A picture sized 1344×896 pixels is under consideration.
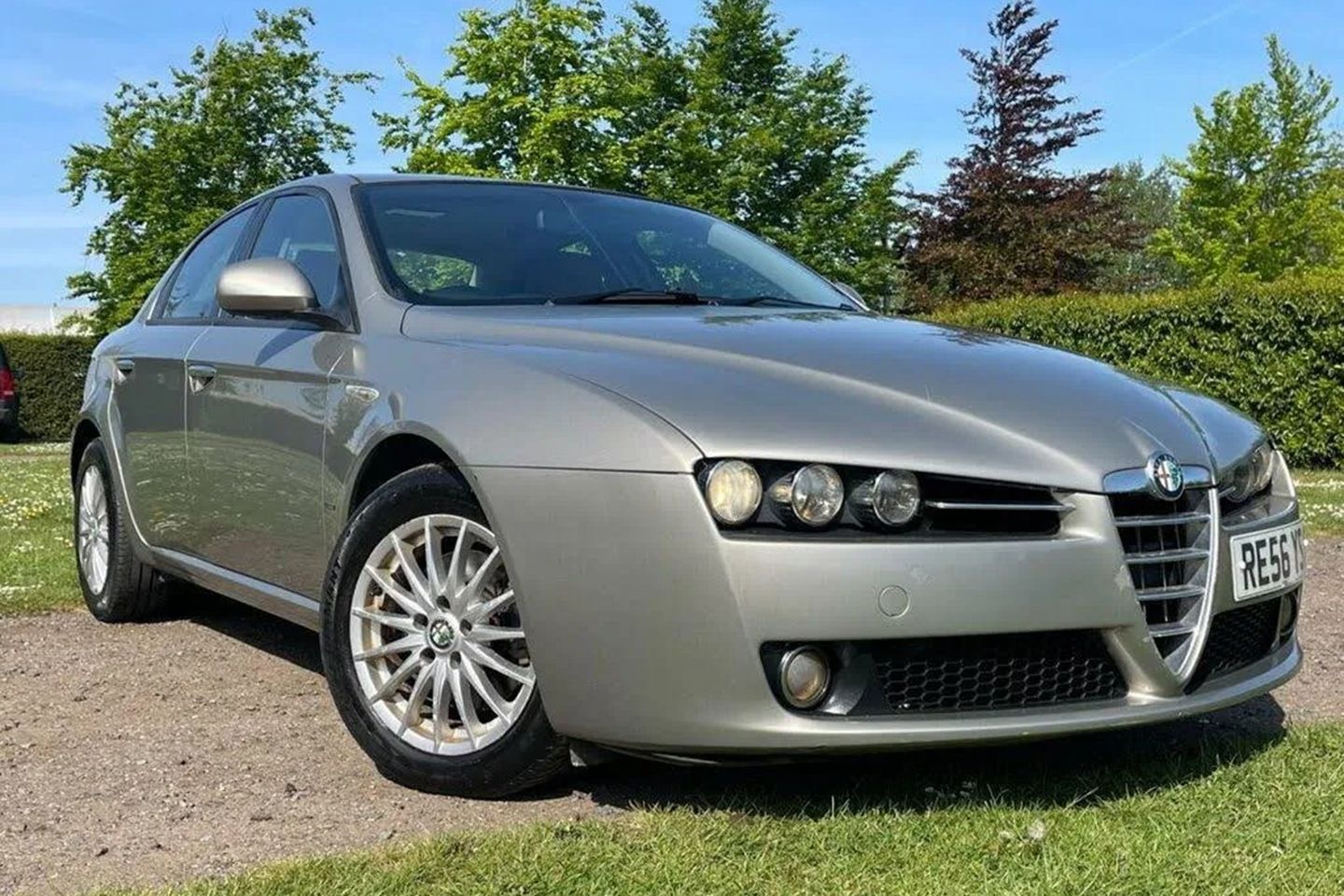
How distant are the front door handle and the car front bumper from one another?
74.0 inches

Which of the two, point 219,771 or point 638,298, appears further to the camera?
point 638,298

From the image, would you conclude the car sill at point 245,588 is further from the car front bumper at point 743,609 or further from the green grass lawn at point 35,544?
the green grass lawn at point 35,544

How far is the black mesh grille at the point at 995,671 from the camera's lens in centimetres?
286

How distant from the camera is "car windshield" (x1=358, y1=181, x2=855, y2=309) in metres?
3.97

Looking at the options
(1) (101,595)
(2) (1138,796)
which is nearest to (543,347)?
(2) (1138,796)

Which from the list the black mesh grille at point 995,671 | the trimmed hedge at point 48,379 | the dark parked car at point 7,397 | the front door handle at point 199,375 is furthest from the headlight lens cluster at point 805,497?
the trimmed hedge at point 48,379

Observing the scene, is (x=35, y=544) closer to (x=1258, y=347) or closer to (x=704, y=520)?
(x=704, y=520)

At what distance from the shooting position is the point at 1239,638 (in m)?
3.35

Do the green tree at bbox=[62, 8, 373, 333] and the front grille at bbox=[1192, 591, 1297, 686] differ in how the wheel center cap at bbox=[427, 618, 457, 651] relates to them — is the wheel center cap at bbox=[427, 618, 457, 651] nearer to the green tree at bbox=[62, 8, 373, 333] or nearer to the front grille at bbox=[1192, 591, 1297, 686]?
the front grille at bbox=[1192, 591, 1297, 686]

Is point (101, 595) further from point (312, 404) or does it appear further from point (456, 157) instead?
point (456, 157)

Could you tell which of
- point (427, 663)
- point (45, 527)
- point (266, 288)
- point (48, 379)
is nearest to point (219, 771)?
point (427, 663)

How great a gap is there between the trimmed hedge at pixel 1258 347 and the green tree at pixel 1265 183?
19.7 meters

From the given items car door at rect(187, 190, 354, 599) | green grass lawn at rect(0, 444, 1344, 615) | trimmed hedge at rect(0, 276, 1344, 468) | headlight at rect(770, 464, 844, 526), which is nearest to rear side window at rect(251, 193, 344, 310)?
car door at rect(187, 190, 354, 599)

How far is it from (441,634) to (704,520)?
85 centimetres
